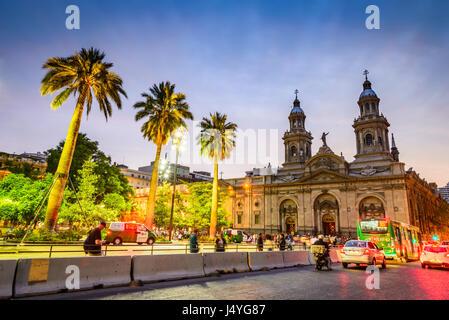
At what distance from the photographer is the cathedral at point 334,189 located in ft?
148

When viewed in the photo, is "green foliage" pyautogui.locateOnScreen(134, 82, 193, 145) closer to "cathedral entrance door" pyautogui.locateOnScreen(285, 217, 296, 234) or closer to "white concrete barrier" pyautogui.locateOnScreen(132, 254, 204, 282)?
"white concrete barrier" pyautogui.locateOnScreen(132, 254, 204, 282)

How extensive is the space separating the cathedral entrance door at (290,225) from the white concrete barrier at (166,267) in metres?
45.3

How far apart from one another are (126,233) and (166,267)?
47.1ft

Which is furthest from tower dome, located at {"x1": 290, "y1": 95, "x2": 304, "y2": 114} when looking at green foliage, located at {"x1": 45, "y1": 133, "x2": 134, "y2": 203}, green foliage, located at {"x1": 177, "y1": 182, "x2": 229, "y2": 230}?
green foliage, located at {"x1": 45, "y1": 133, "x2": 134, "y2": 203}

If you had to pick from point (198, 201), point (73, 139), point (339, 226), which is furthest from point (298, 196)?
point (73, 139)

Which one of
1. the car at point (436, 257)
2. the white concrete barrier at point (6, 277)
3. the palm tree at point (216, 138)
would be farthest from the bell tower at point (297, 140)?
the white concrete barrier at point (6, 277)

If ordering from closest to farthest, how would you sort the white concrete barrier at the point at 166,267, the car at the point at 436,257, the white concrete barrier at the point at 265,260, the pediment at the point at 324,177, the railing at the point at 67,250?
the white concrete barrier at the point at 166,267 < the railing at the point at 67,250 < the white concrete barrier at the point at 265,260 < the car at the point at 436,257 < the pediment at the point at 324,177

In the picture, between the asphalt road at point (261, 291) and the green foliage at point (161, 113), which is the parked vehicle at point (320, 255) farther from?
the green foliage at point (161, 113)

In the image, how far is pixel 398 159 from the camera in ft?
235

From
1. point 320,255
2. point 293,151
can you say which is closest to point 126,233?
point 320,255

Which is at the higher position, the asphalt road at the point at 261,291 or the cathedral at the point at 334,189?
the cathedral at the point at 334,189

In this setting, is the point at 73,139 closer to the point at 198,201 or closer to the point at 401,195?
the point at 198,201

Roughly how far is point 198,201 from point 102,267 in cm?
3374

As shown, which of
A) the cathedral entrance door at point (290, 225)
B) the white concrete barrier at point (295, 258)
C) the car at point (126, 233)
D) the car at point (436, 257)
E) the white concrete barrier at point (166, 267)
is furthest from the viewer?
the cathedral entrance door at point (290, 225)
